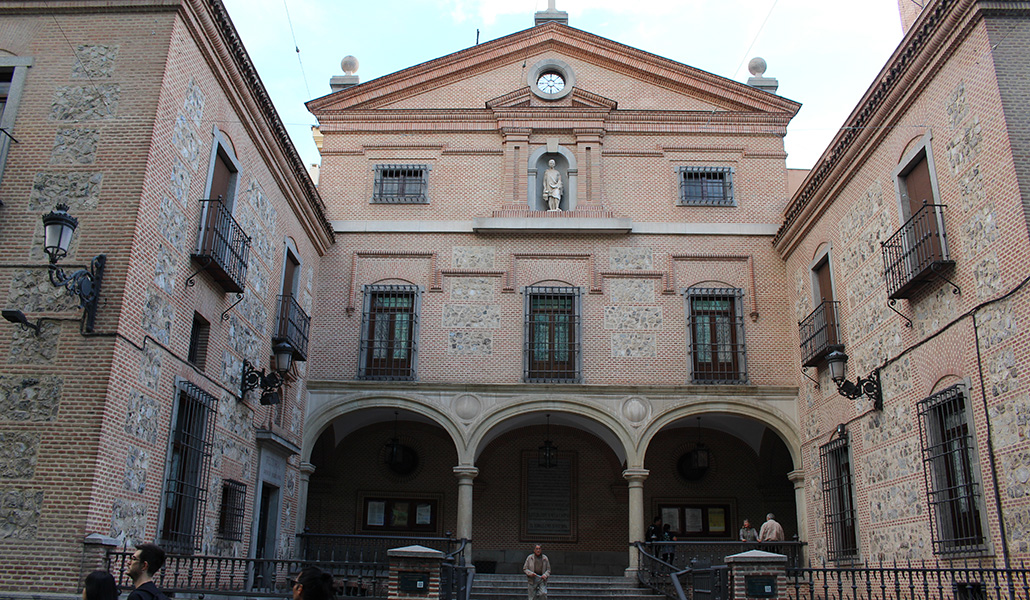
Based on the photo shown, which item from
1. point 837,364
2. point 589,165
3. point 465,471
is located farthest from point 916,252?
point 465,471

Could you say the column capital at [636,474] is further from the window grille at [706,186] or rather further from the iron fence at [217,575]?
the window grille at [706,186]

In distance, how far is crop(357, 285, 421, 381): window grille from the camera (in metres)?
17.6

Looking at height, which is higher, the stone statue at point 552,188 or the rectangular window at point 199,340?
the stone statue at point 552,188

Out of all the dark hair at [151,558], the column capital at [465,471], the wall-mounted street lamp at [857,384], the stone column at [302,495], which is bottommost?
the dark hair at [151,558]

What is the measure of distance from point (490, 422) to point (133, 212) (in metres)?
8.59

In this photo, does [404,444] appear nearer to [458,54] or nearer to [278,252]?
[278,252]

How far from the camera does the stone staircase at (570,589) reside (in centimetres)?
1449

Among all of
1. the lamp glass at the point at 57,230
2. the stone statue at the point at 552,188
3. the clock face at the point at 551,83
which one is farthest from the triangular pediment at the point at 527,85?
the lamp glass at the point at 57,230

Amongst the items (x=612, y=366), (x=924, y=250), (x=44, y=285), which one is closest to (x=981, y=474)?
(x=924, y=250)

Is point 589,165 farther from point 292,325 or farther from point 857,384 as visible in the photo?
point 857,384

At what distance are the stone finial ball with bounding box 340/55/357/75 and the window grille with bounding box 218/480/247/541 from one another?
10768mm

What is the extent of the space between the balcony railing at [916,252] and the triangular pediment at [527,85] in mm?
7706

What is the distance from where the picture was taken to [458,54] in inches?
770

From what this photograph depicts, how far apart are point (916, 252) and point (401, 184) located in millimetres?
10926
